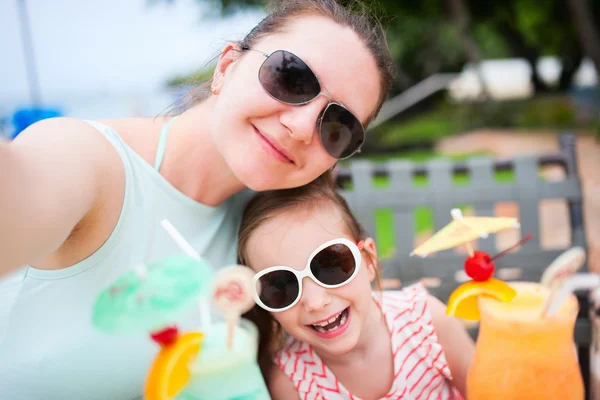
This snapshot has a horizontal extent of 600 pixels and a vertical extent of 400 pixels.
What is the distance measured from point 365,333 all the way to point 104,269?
70 cm

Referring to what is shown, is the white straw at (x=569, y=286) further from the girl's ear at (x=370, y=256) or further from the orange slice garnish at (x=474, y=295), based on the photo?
the girl's ear at (x=370, y=256)

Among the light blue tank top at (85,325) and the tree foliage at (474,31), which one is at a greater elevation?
the light blue tank top at (85,325)

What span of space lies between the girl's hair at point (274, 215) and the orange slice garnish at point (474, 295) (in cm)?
39

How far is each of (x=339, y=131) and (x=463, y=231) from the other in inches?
14.8

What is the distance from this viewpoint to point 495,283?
1.13 meters

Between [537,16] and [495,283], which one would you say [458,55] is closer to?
[537,16]

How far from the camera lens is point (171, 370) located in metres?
0.78

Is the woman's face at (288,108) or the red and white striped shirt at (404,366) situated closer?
the woman's face at (288,108)

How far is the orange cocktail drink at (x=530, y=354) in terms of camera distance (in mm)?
1006

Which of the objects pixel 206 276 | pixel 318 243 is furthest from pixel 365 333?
pixel 206 276

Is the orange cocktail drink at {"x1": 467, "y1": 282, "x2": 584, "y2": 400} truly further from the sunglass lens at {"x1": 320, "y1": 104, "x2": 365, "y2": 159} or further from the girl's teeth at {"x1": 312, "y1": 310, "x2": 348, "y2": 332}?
the sunglass lens at {"x1": 320, "y1": 104, "x2": 365, "y2": 159}

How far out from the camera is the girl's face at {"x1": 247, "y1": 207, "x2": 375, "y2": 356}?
1.30 meters

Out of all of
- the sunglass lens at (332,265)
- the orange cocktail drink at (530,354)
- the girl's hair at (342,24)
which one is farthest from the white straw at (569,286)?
the girl's hair at (342,24)

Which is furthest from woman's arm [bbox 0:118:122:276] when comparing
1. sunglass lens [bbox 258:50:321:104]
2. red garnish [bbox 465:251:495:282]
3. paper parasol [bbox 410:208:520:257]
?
red garnish [bbox 465:251:495:282]
